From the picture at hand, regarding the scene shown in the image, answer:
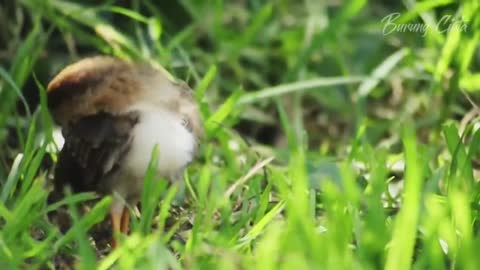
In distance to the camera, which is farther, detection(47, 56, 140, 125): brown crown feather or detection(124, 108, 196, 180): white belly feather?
detection(47, 56, 140, 125): brown crown feather

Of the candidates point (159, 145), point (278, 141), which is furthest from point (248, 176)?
point (278, 141)

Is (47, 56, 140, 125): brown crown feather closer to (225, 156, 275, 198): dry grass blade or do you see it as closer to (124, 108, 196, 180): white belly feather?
(124, 108, 196, 180): white belly feather

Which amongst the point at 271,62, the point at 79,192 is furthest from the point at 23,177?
the point at 271,62

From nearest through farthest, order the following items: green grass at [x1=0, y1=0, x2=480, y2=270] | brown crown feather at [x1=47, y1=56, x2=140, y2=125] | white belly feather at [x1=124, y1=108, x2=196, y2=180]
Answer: green grass at [x1=0, y1=0, x2=480, y2=270]
white belly feather at [x1=124, y1=108, x2=196, y2=180]
brown crown feather at [x1=47, y1=56, x2=140, y2=125]

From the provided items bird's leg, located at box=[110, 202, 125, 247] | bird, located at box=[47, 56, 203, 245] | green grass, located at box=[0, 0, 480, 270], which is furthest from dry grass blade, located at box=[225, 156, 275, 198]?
bird's leg, located at box=[110, 202, 125, 247]

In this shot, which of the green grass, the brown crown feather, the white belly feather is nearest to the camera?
the green grass

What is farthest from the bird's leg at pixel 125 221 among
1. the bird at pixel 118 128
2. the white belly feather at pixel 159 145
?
the white belly feather at pixel 159 145

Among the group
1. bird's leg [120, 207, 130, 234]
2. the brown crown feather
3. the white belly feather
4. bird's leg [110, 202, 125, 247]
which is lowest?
bird's leg [120, 207, 130, 234]

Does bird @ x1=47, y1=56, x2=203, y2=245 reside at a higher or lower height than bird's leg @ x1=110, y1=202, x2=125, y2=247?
higher
